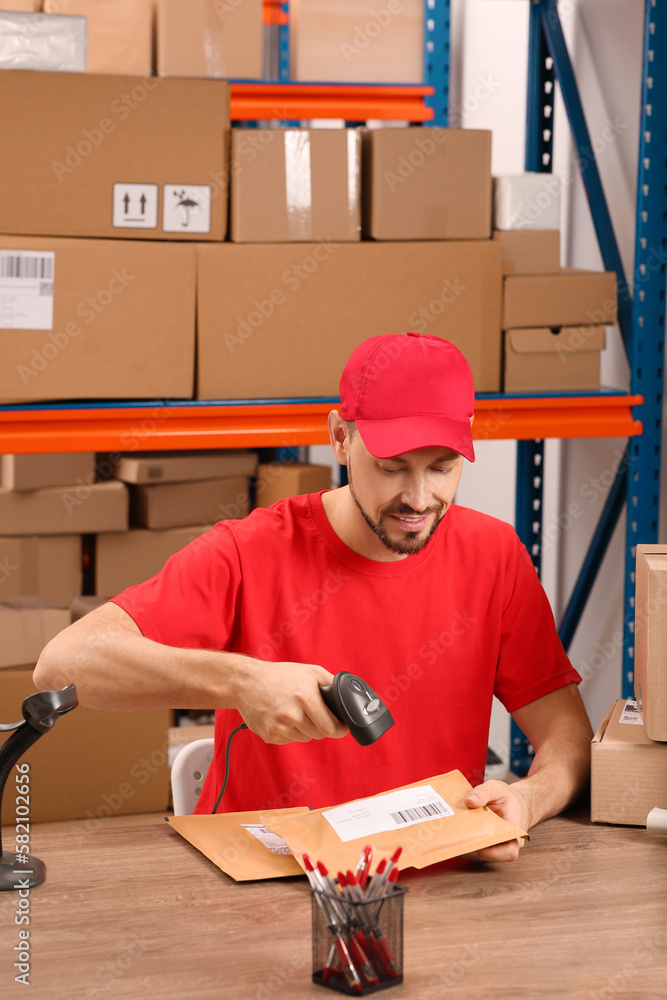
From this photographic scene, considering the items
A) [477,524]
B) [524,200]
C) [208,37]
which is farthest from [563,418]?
[208,37]

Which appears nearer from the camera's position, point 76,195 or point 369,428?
point 369,428

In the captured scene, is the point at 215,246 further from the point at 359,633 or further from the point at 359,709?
the point at 359,709

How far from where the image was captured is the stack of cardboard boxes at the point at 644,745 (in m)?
1.35

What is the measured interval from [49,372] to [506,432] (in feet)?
3.20

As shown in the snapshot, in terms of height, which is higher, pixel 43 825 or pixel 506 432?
pixel 506 432

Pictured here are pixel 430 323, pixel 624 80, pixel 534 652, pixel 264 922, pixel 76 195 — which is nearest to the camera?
pixel 264 922

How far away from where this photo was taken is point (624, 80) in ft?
8.68

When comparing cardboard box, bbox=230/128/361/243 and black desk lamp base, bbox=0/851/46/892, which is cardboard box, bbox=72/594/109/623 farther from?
black desk lamp base, bbox=0/851/46/892

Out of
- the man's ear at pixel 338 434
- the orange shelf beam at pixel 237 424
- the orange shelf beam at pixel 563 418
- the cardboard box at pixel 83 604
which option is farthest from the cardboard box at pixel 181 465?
the man's ear at pixel 338 434

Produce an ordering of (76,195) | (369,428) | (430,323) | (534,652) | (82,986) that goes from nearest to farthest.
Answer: (82,986) < (369,428) < (534,652) < (76,195) < (430,323)

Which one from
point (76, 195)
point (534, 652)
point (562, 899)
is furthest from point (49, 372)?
point (562, 899)

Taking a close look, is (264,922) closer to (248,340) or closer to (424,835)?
(424,835)

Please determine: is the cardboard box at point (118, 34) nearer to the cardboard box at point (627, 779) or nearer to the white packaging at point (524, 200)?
the white packaging at point (524, 200)

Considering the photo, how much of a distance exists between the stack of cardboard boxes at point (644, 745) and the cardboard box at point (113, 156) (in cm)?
125
